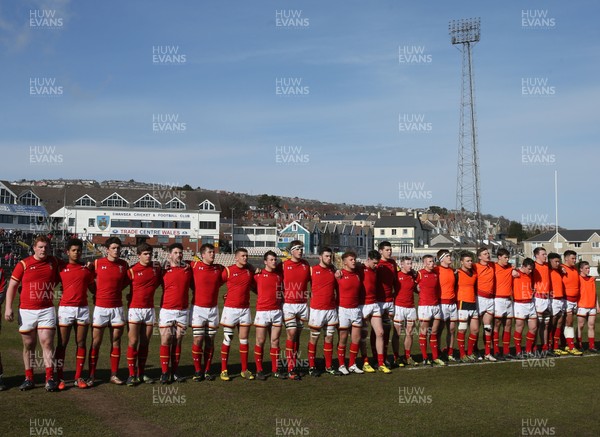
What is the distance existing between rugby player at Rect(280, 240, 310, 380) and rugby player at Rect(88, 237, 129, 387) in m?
3.09

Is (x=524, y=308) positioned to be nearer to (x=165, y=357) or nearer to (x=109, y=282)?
(x=165, y=357)

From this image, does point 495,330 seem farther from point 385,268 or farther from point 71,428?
point 71,428

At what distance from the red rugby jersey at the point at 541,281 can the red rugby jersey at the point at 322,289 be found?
5.69 metres

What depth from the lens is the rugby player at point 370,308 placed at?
1225cm

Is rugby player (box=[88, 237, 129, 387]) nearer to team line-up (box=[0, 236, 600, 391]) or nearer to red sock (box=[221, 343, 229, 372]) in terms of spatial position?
team line-up (box=[0, 236, 600, 391])

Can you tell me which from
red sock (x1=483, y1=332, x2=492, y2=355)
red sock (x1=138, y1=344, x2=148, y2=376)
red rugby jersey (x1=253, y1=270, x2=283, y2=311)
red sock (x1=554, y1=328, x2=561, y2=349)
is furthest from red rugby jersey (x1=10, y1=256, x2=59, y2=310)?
red sock (x1=554, y1=328, x2=561, y2=349)

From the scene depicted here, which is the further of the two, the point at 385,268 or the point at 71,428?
the point at 385,268

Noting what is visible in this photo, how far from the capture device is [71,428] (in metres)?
7.98

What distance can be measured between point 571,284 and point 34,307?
12.4 m

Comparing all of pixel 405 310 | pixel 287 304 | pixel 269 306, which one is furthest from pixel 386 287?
pixel 269 306

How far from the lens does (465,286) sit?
1341 centimetres

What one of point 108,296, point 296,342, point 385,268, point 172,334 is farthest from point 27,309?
point 385,268

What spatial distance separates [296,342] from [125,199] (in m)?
78.1

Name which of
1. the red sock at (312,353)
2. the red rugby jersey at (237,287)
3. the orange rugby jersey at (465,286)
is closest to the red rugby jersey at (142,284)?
the red rugby jersey at (237,287)
